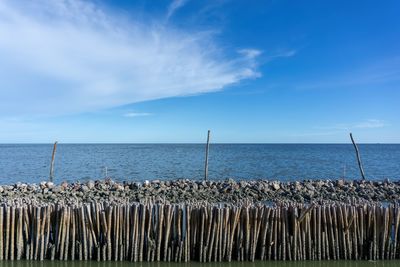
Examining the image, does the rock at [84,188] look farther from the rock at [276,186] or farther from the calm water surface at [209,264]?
the rock at [276,186]

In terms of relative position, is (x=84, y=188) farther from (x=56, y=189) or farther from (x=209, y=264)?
(x=209, y=264)

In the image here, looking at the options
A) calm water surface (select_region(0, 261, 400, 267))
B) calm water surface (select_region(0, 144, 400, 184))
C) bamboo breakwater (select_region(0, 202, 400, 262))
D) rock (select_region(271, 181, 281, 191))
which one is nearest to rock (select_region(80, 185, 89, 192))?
bamboo breakwater (select_region(0, 202, 400, 262))

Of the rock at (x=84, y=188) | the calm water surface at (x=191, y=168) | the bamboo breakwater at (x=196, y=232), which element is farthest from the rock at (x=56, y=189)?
the calm water surface at (x=191, y=168)

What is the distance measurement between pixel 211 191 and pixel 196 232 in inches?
312

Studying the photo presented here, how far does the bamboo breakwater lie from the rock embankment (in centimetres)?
626

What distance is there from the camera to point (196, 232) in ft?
24.2

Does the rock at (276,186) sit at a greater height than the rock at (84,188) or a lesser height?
greater

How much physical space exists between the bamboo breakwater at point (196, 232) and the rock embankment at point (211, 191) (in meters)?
6.26

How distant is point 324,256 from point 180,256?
2.99m

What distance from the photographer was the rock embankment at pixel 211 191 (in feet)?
47.1

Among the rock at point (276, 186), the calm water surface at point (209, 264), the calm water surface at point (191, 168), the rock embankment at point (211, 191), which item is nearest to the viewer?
the calm water surface at point (209, 264)

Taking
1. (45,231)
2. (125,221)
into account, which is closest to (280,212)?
(125,221)

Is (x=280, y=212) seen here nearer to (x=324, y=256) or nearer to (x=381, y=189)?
(x=324, y=256)

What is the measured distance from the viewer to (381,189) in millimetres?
15742
